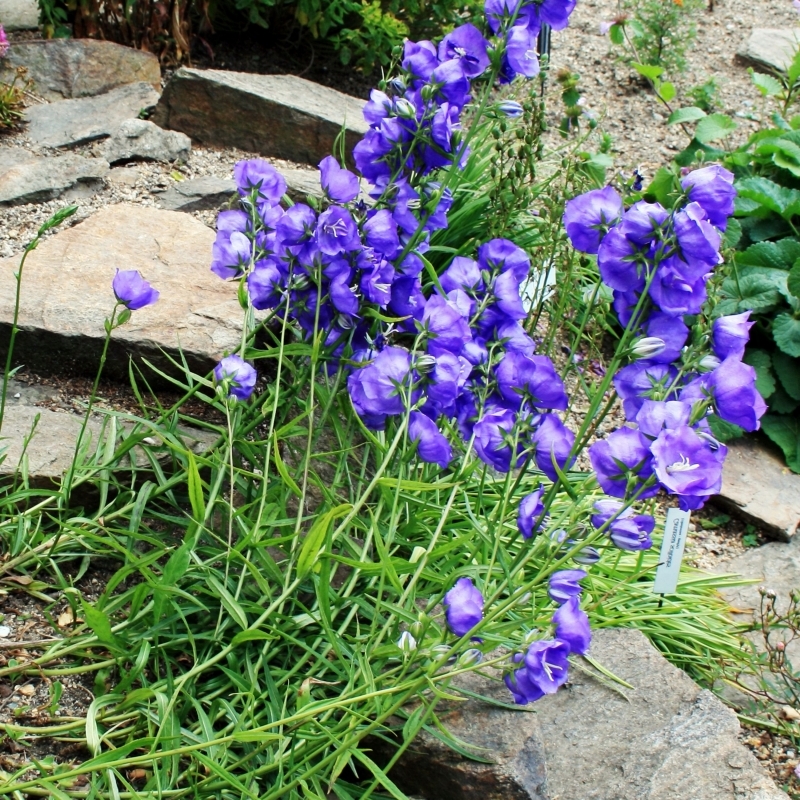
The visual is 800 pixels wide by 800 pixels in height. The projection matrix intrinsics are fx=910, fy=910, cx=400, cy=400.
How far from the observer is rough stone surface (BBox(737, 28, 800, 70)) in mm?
5365

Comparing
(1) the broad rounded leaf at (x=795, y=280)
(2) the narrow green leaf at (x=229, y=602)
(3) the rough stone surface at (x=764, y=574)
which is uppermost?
(2) the narrow green leaf at (x=229, y=602)

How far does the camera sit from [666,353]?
1.35 m

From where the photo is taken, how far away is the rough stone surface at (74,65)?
392 cm

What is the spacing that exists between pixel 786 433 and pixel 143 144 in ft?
8.53

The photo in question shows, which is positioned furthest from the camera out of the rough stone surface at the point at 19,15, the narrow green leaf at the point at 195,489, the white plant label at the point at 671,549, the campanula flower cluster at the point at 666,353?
the rough stone surface at the point at 19,15

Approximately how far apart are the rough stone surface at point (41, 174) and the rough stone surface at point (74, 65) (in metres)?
0.79

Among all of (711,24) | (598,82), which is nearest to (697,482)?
(598,82)

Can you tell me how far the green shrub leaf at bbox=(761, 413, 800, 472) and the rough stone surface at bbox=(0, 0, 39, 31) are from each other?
13.0 feet

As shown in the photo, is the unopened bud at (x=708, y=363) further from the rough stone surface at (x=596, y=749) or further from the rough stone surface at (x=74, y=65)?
the rough stone surface at (x=74, y=65)

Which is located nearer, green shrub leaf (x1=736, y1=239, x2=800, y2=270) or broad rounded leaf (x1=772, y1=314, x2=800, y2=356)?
broad rounded leaf (x1=772, y1=314, x2=800, y2=356)

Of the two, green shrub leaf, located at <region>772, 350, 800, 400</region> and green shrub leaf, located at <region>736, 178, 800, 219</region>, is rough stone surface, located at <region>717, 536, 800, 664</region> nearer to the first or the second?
green shrub leaf, located at <region>772, 350, 800, 400</region>

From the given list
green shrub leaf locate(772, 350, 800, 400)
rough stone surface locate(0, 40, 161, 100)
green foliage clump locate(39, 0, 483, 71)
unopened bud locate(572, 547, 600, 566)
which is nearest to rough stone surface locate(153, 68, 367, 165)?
rough stone surface locate(0, 40, 161, 100)

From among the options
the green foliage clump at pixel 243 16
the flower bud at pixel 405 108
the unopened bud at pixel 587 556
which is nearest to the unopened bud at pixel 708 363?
the unopened bud at pixel 587 556

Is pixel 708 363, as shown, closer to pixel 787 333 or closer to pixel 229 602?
pixel 229 602
